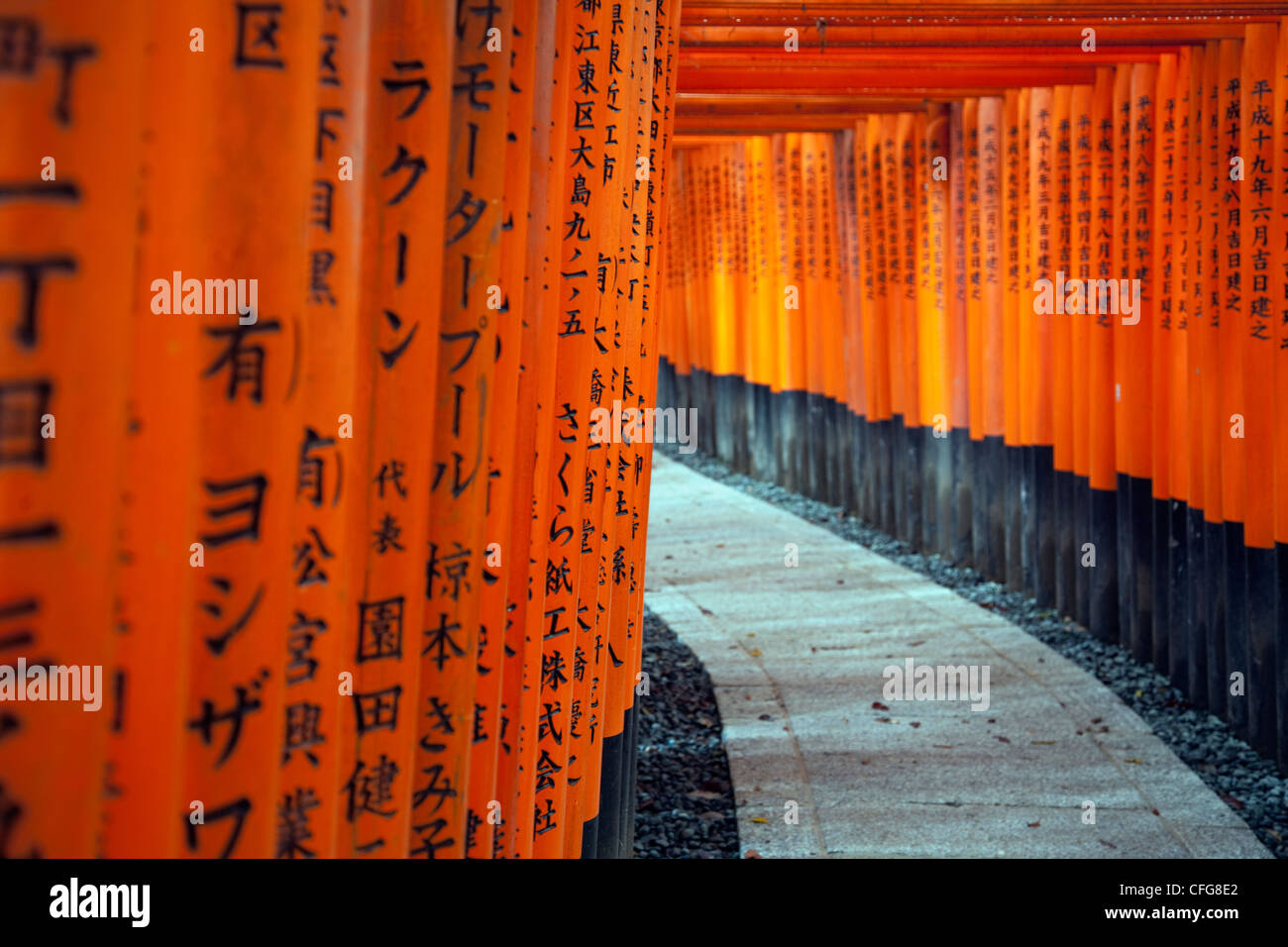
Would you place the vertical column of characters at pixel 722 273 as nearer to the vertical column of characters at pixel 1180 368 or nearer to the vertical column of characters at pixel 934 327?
the vertical column of characters at pixel 934 327

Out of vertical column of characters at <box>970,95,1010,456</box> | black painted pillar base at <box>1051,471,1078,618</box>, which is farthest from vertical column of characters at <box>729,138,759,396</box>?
black painted pillar base at <box>1051,471,1078,618</box>

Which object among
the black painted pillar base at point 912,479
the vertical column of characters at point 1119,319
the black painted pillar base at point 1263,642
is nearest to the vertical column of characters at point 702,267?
the black painted pillar base at point 912,479

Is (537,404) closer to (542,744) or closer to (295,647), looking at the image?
(542,744)

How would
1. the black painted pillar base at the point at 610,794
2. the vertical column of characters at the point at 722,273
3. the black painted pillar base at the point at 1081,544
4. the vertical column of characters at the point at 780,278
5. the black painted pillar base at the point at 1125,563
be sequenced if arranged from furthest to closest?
1. the vertical column of characters at the point at 722,273
2. the vertical column of characters at the point at 780,278
3. the black painted pillar base at the point at 1081,544
4. the black painted pillar base at the point at 1125,563
5. the black painted pillar base at the point at 610,794

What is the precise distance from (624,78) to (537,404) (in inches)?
42.5

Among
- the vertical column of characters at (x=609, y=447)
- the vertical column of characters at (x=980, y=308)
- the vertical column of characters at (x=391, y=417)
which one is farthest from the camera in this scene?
the vertical column of characters at (x=980, y=308)

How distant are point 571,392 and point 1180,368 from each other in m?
4.95

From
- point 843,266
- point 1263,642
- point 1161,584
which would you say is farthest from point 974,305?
point 1263,642

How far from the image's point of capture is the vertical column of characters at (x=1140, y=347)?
7.25 metres

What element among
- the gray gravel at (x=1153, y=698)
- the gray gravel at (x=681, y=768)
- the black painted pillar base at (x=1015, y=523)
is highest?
the black painted pillar base at (x=1015, y=523)

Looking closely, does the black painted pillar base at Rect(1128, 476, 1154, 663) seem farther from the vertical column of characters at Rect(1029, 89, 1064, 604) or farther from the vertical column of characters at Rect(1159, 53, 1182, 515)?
the vertical column of characters at Rect(1029, 89, 1064, 604)

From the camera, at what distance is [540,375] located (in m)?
2.77

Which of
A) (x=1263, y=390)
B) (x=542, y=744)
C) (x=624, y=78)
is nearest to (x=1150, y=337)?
(x=1263, y=390)

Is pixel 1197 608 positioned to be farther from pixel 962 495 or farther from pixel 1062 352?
pixel 962 495
